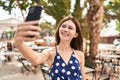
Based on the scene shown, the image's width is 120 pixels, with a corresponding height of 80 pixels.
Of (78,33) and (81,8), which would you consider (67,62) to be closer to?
(78,33)

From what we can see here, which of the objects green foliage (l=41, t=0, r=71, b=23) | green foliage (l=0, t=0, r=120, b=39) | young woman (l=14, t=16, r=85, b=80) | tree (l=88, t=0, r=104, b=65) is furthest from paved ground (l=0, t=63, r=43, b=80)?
young woman (l=14, t=16, r=85, b=80)

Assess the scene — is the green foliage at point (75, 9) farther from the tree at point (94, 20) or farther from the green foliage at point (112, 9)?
the tree at point (94, 20)

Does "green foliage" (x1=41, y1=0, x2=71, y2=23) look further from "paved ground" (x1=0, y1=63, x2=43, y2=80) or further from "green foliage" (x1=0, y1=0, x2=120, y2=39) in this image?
"paved ground" (x1=0, y1=63, x2=43, y2=80)

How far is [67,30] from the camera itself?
2.35 metres

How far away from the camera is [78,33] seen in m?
2.61

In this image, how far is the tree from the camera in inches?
434

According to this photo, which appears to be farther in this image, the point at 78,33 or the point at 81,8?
the point at 81,8

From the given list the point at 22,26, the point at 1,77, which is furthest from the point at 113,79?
the point at 22,26

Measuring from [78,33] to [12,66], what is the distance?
32.2 ft

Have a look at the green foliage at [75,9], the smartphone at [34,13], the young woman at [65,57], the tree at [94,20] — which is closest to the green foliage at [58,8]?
the green foliage at [75,9]

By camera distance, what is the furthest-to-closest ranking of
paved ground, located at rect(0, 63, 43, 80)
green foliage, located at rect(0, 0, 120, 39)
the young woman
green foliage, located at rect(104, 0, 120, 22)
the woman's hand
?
green foliage, located at rect(104, 0, 120, 22)
green foliage, located at rect(0, 0, 120, 39)
paved ground, located at rect(0, 63, 43, 80)
the young woman
the woman's hand

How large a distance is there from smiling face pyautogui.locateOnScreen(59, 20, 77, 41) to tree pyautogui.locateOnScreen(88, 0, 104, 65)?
8.70m

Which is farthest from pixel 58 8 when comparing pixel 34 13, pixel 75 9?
pixel 34 13

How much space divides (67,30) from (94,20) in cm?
889
